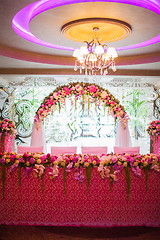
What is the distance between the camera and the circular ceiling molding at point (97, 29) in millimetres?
4406

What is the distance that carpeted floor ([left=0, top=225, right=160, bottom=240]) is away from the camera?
11.0ft

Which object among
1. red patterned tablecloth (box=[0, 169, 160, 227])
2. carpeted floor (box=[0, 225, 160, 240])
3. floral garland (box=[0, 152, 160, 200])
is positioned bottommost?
carpeted floor (box=[0, 225, 160, 240])

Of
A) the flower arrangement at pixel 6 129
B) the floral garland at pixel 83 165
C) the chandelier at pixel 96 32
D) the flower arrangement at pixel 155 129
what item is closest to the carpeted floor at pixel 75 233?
the floral garland at pixel 83 165

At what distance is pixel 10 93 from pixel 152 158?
25.5 feet

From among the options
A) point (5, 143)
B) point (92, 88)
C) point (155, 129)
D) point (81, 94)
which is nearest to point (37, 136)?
point (5, 143)

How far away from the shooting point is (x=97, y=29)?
4.81 meters

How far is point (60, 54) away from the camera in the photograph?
7301mm

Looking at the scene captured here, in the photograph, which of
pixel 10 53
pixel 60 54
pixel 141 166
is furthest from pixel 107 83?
pixel 141 166

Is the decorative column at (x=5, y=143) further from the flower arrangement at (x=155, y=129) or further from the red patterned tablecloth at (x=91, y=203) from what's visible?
the flower arrangement at (x=155, y=129)

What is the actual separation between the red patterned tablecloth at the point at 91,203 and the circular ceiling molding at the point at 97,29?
2.68 meters

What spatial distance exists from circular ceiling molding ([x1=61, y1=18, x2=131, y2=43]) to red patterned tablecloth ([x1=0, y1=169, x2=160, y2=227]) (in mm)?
2678

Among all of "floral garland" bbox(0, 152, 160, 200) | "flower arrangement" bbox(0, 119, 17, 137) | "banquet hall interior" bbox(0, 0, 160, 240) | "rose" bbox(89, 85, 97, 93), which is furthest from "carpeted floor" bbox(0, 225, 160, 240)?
"rose" bbox(89, 85, 97, 93)

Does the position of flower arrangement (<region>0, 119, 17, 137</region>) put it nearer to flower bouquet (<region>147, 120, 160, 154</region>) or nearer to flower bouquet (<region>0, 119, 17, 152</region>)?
flower bouquet (<region>0, 119, 17, 152</region>)

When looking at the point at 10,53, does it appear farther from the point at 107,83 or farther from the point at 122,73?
the point at 107,83
